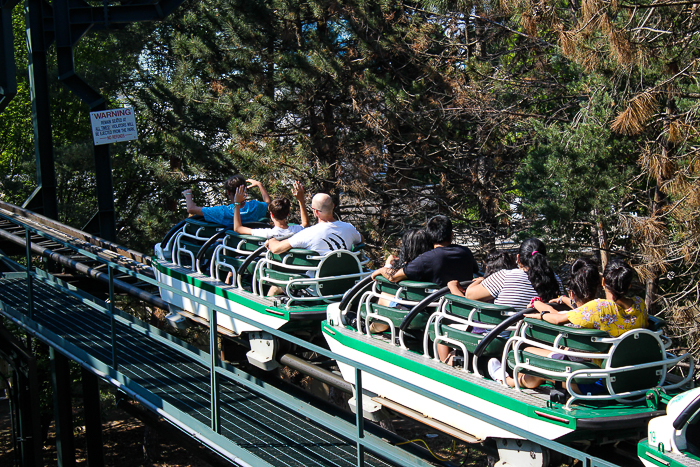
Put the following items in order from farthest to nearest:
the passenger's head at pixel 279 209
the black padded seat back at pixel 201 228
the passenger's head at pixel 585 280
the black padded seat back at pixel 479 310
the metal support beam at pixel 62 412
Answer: the metal support beam at pixel 62 412
the black padded seat back at pixel 201 228
the passenger's head at pixel 279 209
the black padded seat back at pixel 479 310
the passenger's head at pixel 585 280

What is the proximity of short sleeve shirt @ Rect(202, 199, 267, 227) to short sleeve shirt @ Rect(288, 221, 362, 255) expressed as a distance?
1.29 m

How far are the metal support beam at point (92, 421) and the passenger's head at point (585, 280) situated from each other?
5.28 metres

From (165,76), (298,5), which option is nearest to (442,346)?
(298,5)

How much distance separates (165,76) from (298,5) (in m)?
3.89

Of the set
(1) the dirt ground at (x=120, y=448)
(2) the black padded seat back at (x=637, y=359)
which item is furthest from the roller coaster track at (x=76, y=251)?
(1) the dirt ground at (x=120, y=448)

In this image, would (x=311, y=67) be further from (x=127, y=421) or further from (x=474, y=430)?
(x=127, y=421)

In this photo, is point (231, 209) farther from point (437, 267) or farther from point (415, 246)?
point (437, 267)

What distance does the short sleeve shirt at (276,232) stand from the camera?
19.5 ft

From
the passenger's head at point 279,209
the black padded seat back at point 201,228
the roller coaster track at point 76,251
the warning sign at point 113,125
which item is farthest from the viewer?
the warning sign at point 113,125

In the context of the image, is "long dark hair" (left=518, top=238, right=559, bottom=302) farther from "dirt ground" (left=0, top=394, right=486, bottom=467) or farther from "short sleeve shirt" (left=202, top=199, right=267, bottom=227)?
"dirt ground" (left=0, top=394, right=486, bottom=467)

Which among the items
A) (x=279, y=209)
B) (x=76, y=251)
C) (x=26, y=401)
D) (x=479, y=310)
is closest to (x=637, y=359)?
(x=479, y=310)

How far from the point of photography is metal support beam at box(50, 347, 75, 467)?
23.0 feet

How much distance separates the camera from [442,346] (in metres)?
4.47

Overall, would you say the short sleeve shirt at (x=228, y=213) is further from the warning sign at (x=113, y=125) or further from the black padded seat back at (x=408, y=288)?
the black padded seat back at (x=408, y=288)
